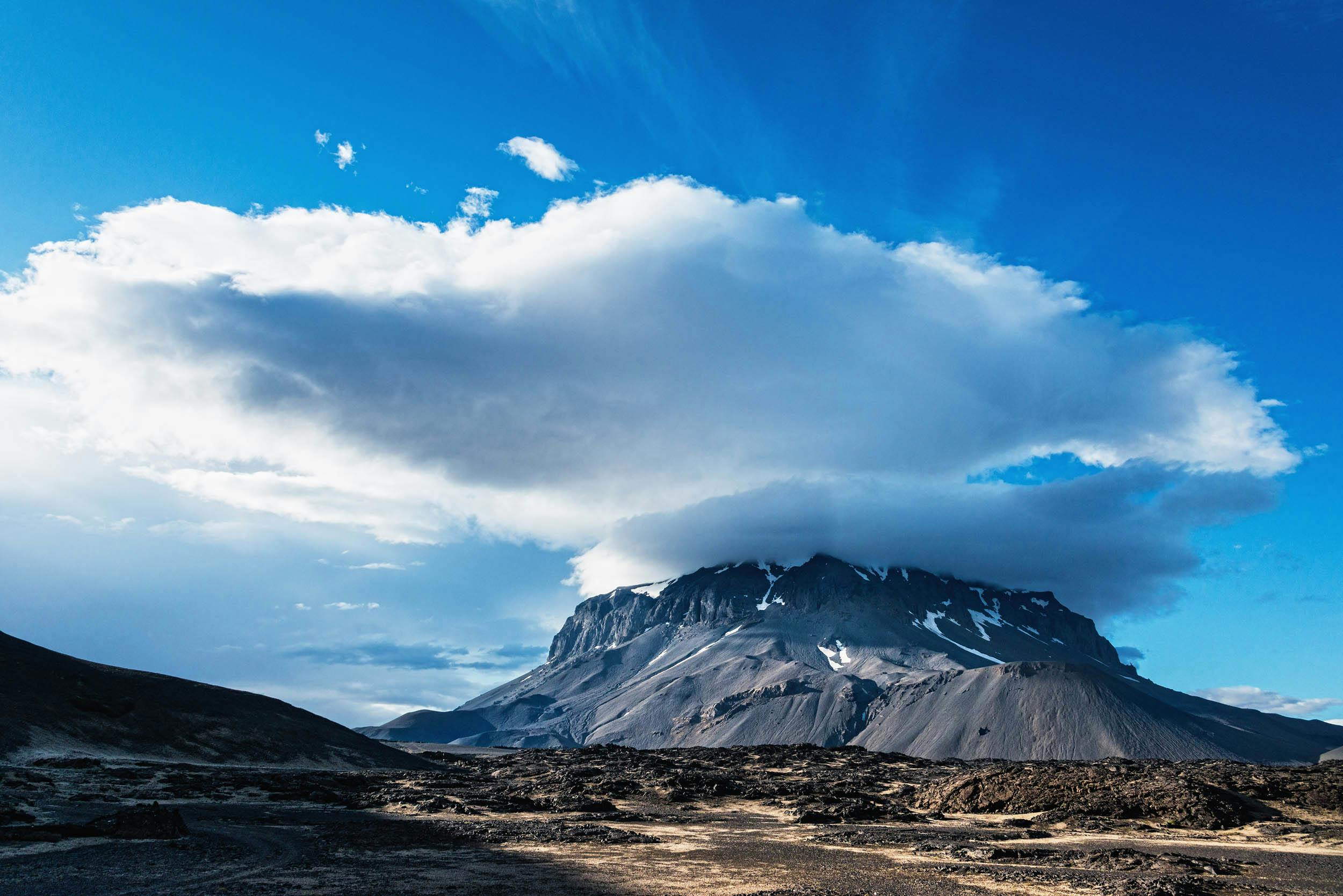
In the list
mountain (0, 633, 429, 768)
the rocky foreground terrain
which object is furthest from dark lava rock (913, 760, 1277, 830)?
mountain (0, 633, 429, 768)

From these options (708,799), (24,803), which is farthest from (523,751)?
(24,803)

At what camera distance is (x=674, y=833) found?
145 ft

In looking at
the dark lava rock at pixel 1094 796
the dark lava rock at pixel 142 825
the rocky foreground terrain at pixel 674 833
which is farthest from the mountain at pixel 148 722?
the dark lava rock at pixel 1094 796

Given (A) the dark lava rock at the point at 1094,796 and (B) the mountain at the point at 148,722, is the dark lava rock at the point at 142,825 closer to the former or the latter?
(A) the dark lava rock at the point at 1094,796

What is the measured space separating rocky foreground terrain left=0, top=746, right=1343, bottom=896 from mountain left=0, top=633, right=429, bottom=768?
12469 mm

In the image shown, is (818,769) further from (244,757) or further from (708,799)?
(244,757)

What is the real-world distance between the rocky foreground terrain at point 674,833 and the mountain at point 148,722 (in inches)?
491

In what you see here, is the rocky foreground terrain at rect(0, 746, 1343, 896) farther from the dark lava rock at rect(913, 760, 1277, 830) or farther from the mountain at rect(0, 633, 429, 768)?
the mountain at rect(0, 633, 429, 768)

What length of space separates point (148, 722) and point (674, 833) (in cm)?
7681

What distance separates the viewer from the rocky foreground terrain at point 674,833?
28.7 metres

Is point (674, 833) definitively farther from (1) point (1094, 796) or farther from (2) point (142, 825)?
(1) point (1094, 796)

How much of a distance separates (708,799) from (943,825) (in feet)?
66.5

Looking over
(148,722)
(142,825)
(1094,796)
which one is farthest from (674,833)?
(148,722)

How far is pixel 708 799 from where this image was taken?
209ft
